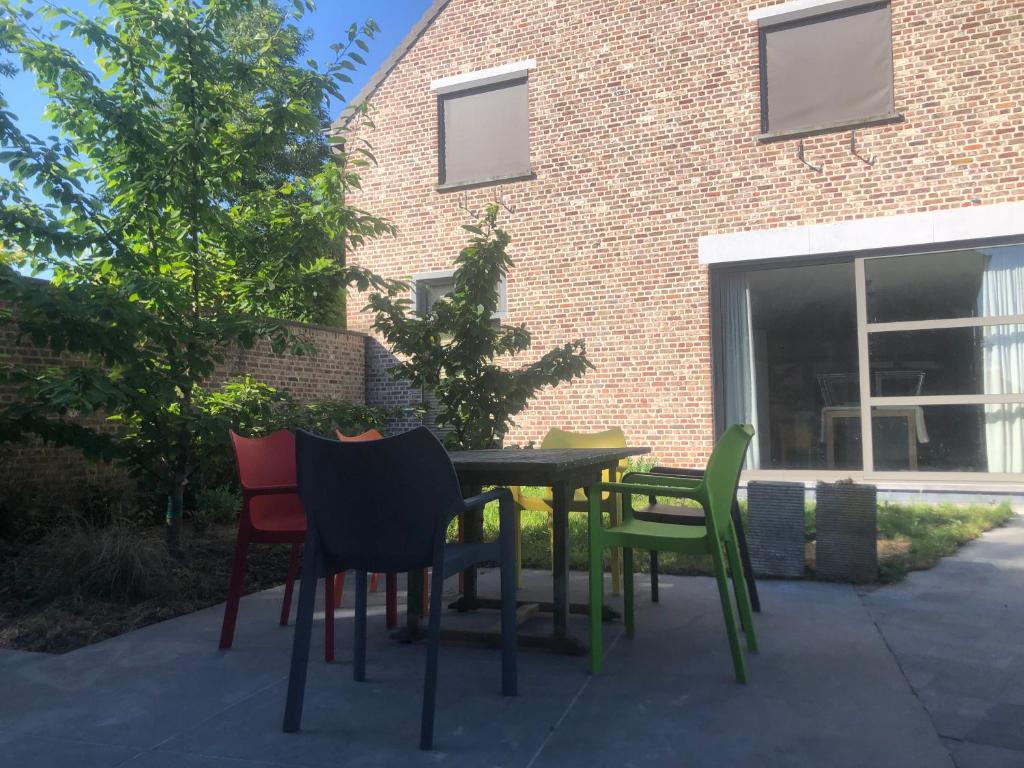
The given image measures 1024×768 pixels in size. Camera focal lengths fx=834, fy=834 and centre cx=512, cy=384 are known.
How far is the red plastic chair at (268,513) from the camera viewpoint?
371 centimetres

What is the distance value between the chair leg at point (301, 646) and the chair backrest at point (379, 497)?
0.29ft

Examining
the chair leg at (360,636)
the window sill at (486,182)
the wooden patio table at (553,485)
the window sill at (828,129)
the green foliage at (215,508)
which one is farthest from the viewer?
the window sill at (486,182)

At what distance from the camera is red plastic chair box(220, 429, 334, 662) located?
3.71m

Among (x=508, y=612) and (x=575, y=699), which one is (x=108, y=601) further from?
(x=575, y=699)

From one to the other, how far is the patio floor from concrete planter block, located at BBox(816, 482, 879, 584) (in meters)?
0.63

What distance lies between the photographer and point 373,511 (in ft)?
9.39

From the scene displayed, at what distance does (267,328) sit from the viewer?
5309 millimetres

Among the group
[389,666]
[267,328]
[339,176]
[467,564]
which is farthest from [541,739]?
[339,176]

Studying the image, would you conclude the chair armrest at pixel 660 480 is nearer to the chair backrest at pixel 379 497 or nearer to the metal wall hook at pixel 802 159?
the chair backrest at pixel 379 497

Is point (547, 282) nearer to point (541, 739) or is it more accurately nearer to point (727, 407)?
point (727, 407)

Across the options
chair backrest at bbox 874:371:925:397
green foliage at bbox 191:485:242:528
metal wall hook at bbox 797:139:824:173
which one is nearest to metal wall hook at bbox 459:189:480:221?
metal wall hook at bbox 797:139:824:173

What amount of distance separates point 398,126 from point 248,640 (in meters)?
8.81

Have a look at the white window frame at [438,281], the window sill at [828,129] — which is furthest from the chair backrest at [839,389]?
the white window frame at [438,281]

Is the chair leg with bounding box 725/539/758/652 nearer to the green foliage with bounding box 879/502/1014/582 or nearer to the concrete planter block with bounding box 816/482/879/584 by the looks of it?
the concrete planter block with bounding box 816/482/879/584
